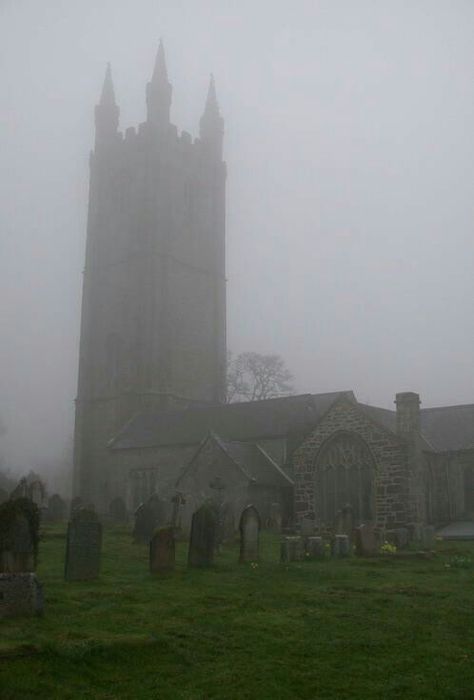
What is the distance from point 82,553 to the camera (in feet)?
44.9

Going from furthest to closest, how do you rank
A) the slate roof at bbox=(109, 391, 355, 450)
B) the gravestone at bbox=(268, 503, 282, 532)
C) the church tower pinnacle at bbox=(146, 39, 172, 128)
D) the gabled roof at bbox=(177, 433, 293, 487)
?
the church tower pinnacle at bbox=(146, 39, 172, 128) < the slate roof at bbox=(109, 391, 355, 450) < the gabled roof at bbox=(177, 433, 293, 487) < the gravestone at bbox=(268, 503, 282, 532)

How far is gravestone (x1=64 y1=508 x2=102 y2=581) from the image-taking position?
13547 mm

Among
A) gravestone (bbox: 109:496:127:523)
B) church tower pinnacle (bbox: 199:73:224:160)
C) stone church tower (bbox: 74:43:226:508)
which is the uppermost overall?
Result: church tower pinnacle (bbox: 199:73:224:160)

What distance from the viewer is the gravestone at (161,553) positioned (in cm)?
1402

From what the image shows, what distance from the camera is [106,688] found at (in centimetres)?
706

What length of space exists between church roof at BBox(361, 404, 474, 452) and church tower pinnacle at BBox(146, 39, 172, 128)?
29022 mm

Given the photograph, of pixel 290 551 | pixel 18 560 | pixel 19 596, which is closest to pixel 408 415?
pixel 290 551

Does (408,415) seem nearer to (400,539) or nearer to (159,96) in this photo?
(400,539)

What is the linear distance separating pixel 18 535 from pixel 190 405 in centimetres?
3541

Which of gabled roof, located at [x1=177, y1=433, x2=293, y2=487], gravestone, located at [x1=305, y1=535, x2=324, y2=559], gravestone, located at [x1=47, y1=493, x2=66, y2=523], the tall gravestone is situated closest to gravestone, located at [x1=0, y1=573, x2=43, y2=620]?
the tall gravestone

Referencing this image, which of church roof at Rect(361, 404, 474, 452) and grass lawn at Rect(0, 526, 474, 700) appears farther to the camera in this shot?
church roof at Rect(361, 404, 474, 452)

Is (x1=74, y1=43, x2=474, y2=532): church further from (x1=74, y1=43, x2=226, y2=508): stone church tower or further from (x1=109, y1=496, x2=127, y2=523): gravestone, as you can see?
(x1=109, y1=496, x2=127, y2=523): gravestone

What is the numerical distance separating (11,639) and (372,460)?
2161 cm

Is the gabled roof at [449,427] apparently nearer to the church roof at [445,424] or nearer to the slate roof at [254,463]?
the church roof at [445,424]
